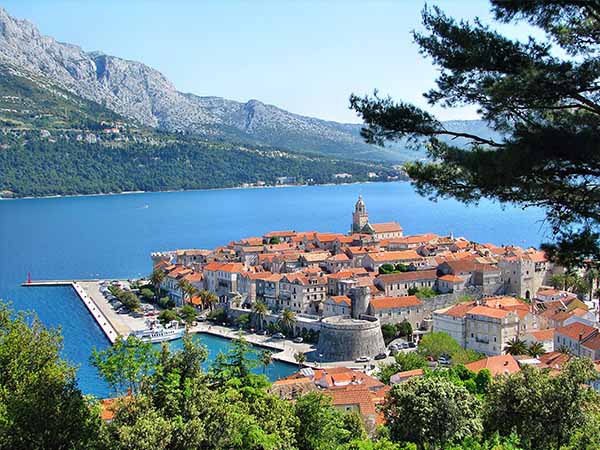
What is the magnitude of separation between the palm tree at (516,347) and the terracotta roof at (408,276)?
10508 mm

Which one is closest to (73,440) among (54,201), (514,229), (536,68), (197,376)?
(197,376)

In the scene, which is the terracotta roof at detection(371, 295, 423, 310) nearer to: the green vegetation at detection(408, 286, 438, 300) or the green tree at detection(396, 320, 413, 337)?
the green tree at detection(396, 320, 413, 337)

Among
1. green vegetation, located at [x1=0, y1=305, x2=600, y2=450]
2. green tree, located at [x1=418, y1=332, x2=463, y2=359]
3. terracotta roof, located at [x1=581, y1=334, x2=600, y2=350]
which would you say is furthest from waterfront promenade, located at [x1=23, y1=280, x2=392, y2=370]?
green vegetation, located at [x1=0, y1=305, x2=600, y2=450]

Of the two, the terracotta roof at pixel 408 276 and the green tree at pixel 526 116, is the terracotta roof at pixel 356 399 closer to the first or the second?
the green tree at pixel 526 116

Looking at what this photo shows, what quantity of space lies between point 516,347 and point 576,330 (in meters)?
3.07

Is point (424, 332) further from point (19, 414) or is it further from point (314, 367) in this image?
point (19, 414)

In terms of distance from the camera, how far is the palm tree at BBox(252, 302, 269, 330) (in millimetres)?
46906

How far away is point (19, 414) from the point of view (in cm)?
1176

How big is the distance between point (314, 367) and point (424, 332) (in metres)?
8.74

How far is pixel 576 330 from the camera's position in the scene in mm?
34781

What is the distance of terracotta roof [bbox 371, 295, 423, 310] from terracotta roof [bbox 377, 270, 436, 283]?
7.82 ft

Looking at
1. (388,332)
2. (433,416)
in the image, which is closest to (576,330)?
(388,332)

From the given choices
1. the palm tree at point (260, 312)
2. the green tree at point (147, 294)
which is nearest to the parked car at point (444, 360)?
the palm tree at point (260, 312)

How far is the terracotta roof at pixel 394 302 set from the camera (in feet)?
141
